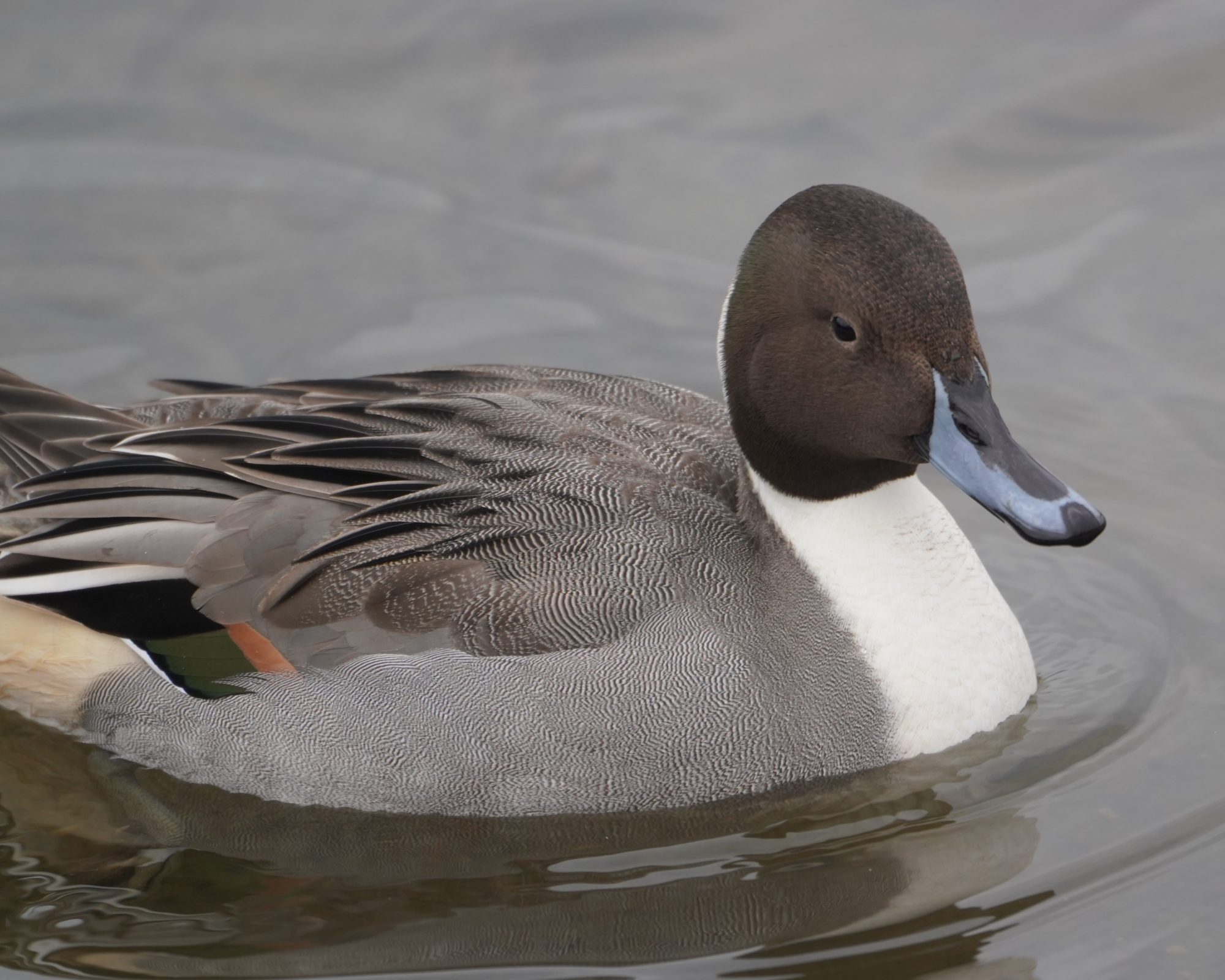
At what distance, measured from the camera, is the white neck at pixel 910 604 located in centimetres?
472

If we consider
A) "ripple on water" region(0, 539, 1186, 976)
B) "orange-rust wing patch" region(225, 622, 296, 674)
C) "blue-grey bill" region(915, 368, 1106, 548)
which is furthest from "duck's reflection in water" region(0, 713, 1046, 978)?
"blue-grey bill" region(915, 368, 1106, 548)

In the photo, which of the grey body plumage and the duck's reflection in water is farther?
the grey body plumage

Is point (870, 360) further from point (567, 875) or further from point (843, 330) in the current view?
point (567, 875)

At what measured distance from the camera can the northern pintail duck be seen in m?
4.51

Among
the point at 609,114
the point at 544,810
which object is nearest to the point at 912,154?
the point at 609,114

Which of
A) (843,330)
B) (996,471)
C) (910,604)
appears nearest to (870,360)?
(843,330)

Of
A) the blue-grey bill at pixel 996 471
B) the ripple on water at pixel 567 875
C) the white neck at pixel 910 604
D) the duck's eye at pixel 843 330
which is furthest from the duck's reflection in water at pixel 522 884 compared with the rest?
the duck's eye at pixel 843 330

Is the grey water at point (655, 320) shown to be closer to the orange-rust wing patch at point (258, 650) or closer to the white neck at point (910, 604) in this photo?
the white neck at point (910, 604)

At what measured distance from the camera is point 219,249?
7613mm

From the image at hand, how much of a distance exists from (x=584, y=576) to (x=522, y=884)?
2.63ft

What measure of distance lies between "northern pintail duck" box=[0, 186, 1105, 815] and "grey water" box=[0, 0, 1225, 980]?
0.20 metres

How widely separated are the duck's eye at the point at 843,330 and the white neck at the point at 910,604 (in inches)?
19.3

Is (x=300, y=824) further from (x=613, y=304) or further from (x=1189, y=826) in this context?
(x=613, y=304)

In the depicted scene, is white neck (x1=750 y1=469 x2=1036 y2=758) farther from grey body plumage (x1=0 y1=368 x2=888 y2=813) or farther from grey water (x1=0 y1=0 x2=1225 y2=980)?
grey water (x1=0 y1=0 x2=1225 y2=980)
